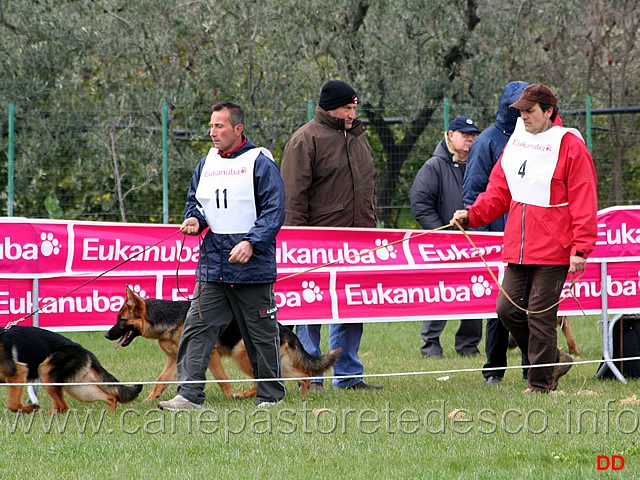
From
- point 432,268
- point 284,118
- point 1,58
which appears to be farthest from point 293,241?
point 1,58

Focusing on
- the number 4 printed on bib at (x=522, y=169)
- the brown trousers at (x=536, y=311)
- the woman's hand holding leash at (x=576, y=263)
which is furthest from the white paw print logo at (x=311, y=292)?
the woman's hand holding leash at (x=576, y=263)

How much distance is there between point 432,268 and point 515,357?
1.94 m

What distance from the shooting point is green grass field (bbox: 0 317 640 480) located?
4965 millimetres

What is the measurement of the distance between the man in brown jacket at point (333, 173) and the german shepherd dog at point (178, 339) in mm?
372

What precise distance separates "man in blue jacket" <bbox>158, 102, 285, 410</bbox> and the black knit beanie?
Answer: 1.13 meters

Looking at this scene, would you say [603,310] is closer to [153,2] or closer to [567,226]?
[567,226]

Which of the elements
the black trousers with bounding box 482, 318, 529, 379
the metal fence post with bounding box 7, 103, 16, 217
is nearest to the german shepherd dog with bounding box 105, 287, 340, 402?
the black trousers with bounding box 482, 318, 529, 379

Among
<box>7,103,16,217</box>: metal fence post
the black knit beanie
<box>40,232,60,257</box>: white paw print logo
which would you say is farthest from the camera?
<box>7,103,16,217</box>: metal fence post

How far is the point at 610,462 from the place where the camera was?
Result: 4.93 meters

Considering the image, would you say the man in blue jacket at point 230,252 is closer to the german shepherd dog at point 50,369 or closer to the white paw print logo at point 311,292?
the german shepherd dog at point 50,369

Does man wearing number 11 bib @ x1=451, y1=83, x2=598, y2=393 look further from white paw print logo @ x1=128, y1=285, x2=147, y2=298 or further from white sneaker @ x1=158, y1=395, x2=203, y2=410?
white paw print logo @ x1=128, y1=285, x2=147, y2=298

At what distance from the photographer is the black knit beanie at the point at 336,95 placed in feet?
25.5

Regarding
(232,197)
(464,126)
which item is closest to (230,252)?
(232,197)

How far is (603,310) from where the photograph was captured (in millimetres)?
8055
